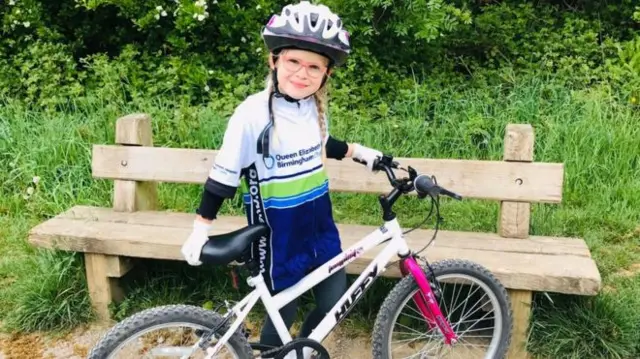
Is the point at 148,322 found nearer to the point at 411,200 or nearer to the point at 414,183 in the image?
the point at 414,183

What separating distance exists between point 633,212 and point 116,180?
2919 millimetres

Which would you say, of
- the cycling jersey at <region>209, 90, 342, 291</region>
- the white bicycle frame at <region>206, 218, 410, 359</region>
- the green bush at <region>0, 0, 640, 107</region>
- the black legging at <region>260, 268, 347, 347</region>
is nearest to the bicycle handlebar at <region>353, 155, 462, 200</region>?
the white bicycle frame at <region>206, 218, 410, 359</region>

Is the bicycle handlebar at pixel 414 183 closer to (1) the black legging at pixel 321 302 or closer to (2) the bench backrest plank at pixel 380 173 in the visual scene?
(1) the black legging at pixel 321 302

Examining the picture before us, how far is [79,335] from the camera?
328cm

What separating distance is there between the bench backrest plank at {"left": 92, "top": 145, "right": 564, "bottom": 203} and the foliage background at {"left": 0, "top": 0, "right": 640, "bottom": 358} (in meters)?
0.48

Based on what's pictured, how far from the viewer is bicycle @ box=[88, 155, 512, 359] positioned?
2.22 metres

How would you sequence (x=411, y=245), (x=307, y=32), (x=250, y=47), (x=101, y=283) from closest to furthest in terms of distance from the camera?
(x=307, y=32) < (x=411, y=245) < (x=101, y=283) < (x=250, y=47)

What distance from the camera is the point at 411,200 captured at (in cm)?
434

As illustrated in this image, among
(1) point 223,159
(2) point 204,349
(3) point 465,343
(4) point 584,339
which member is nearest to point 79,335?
(2) point 204,349

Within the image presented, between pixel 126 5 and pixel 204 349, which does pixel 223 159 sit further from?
pixel 126 5

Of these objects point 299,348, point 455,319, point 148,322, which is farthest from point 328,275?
point 455,319

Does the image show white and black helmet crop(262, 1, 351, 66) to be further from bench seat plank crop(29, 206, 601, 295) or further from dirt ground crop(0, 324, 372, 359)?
dirt ground crop(0, 324, 372, 359)

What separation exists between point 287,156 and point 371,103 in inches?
128

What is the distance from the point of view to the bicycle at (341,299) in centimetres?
222
